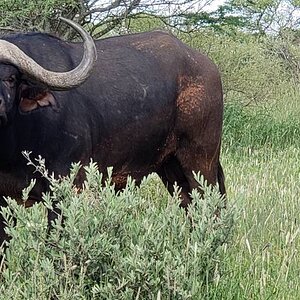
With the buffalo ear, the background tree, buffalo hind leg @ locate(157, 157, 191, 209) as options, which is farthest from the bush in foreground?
the background tree

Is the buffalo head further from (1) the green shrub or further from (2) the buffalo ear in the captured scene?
→ (1) the green shrub

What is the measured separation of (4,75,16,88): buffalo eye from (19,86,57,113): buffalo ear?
0.17 metres

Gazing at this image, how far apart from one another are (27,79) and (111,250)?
1421 millimetres

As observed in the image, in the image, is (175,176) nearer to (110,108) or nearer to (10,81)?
(110,108)

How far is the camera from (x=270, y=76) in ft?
52.9

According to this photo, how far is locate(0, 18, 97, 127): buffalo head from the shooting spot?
4380 mm

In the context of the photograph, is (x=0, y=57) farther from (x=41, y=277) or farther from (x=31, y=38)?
(x=41, y=277)

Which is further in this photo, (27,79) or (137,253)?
(27,79)

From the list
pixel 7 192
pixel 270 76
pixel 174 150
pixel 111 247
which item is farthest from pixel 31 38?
pixel 270 76

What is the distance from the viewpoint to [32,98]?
4.69 meters

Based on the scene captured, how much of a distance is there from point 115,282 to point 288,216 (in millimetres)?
2752

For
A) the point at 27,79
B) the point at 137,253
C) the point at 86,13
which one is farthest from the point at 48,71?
the point at 86,13

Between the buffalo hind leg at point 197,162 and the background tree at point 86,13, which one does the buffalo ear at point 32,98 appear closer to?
the buffalo hind leg at point 197,162

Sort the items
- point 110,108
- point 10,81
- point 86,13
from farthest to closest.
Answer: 1. point 86,13
2. point 110,108
3. point 10,81
